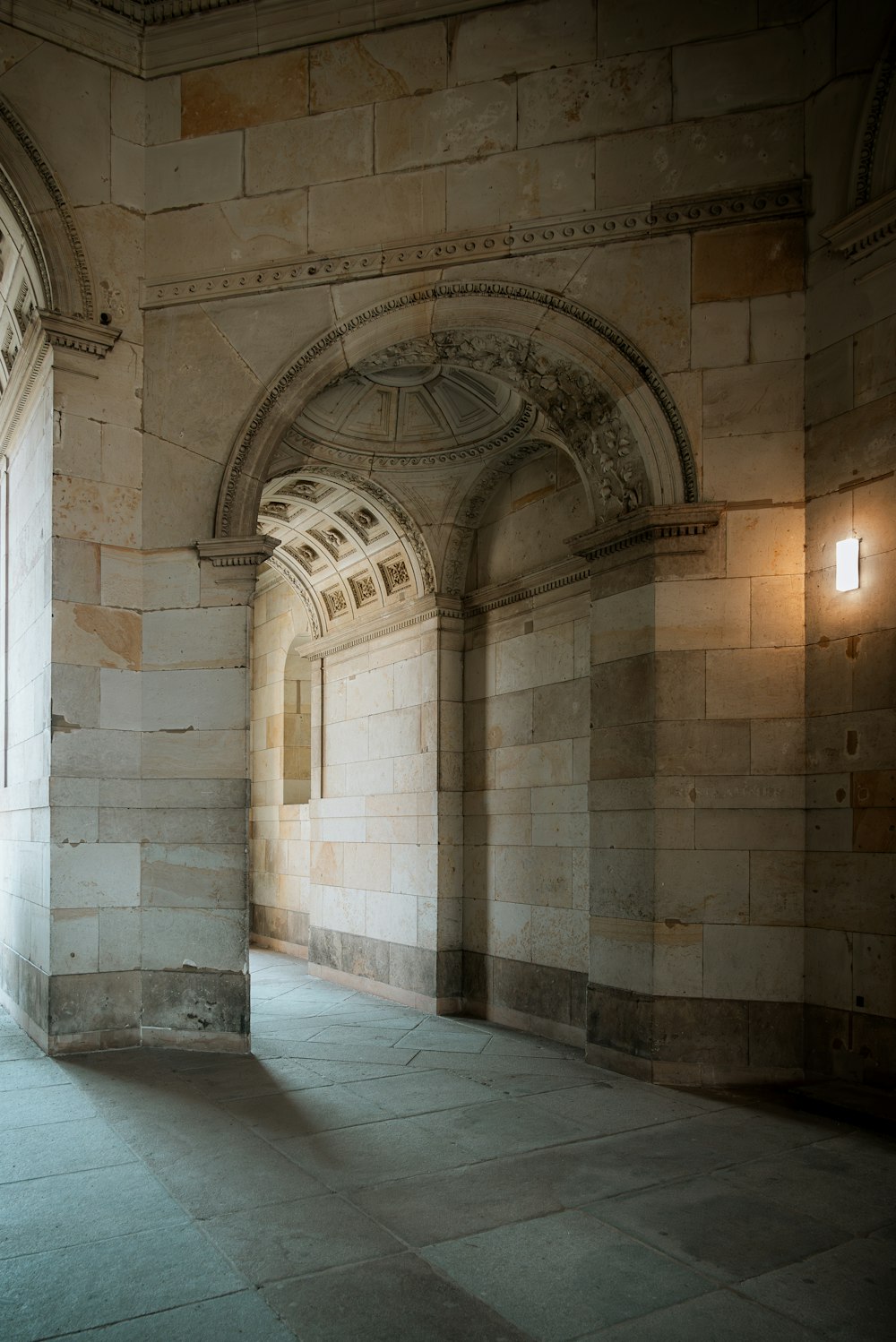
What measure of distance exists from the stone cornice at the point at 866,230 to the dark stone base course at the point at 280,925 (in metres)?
10.5

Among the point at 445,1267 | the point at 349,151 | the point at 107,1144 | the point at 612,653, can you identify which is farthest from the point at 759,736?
the point at 349,151

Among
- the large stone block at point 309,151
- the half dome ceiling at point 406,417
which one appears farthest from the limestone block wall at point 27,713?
the half dome ceiling at point 406,417

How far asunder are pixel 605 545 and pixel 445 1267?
495 cm

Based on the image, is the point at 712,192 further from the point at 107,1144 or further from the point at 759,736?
the point at 107,1144

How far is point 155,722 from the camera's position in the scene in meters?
7.60

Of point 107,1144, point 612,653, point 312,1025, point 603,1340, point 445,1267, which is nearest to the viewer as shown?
point 603,1340

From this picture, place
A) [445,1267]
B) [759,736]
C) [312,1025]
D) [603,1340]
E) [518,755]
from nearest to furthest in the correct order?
[603,1340], [445,1267], [759,736], [312,1025], [518,755]

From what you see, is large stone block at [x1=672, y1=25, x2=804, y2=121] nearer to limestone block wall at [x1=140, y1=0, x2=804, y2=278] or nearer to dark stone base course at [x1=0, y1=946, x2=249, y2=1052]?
limestone block wall at [x1=140, y1=0, x2=804, y2=278]

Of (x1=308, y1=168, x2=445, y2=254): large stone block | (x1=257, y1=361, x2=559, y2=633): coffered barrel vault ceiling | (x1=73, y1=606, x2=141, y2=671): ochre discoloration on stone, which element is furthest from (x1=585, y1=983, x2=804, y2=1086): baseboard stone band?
(x1=308, y1=168, x2=445, y2=254): large stone block

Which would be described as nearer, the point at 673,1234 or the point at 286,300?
the point at 673,1234

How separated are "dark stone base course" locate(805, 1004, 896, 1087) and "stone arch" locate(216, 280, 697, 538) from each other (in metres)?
3.50

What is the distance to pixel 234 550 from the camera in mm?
7598

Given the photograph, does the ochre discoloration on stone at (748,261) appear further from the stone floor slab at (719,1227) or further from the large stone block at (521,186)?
the stone floor slab at (719,1227)

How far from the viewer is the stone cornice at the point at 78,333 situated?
747 centimetres
